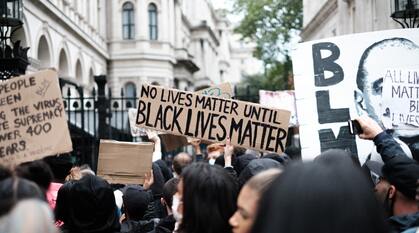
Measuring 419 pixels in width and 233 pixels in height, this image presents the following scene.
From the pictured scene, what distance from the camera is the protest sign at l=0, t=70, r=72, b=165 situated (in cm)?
502

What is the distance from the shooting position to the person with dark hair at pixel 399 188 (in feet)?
12.6

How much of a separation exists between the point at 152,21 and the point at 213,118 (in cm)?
4237

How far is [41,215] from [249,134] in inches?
175

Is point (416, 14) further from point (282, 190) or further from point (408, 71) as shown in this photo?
point (282, 190)

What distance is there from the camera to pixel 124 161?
22.6ft

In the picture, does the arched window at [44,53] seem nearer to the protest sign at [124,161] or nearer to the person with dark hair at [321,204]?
the protest sign at [124,161]

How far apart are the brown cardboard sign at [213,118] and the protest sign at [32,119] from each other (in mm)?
2217

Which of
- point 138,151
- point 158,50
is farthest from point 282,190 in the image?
point 158,50

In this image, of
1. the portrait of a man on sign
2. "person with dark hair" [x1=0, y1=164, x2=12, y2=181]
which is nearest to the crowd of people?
"person with dark hair" [x1=0, y1=164, x2=12, y2=181]

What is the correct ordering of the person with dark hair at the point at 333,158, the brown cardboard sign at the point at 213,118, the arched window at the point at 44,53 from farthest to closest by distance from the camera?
the arched window at the point at 44,53
the brown cardboard sign at the point at 213,118
the person with dark hair at the point at 333,158

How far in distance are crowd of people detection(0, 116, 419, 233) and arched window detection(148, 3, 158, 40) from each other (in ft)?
141

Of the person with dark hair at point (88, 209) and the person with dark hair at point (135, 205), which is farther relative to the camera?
the person with dark hair at point (135, 205)

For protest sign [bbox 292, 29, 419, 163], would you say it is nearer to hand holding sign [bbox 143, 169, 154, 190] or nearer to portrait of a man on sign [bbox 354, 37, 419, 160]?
portrait of a man on sign [bbox 354, 37, 419, 160]

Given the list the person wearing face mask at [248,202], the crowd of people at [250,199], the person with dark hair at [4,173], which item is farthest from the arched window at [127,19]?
the person wearing face mask at [248,202]
